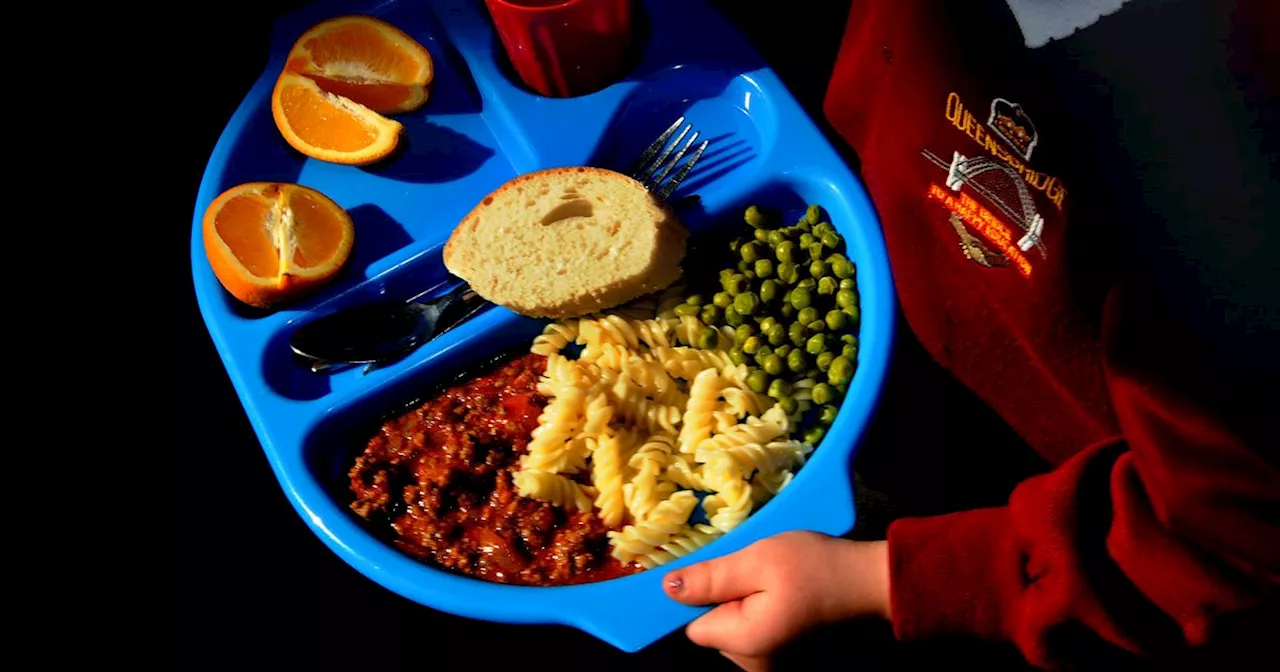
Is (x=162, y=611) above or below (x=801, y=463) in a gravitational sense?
below

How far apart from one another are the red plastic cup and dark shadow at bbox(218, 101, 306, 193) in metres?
0.72

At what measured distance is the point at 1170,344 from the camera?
1737 mm

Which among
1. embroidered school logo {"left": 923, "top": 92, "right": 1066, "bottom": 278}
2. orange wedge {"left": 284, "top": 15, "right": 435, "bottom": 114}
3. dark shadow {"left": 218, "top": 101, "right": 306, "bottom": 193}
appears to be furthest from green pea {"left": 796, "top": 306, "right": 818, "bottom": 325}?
dark shadow {"left": 218, "top": 101, "right": 306, "bottom": 193}

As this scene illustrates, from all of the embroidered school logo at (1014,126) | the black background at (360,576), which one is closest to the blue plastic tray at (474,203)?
the black background at (360,576)

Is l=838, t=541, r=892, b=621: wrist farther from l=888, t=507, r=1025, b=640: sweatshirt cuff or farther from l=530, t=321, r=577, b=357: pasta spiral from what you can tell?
l=530, t=321, r=577, b=357: pasta spiral

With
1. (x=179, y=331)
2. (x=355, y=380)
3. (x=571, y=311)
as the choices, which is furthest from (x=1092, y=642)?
(x=179, y=331)

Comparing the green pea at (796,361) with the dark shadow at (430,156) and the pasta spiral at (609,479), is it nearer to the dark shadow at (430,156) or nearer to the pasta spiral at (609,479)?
the pasta spiral at (609,479)

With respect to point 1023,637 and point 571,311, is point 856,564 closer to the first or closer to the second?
point 1023,637

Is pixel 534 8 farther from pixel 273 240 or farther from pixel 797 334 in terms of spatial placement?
pixel 797 334

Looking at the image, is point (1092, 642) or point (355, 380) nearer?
point (1092, 642)

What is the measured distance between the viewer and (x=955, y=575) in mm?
1936

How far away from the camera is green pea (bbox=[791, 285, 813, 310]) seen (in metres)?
2.43

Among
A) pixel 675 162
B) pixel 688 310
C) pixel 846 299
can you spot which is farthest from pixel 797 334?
pixel 675 162

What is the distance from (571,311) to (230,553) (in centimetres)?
128
